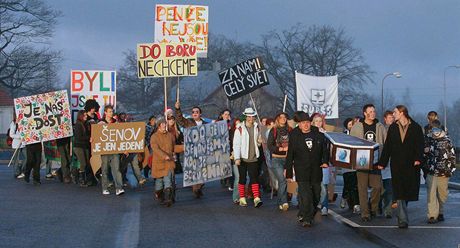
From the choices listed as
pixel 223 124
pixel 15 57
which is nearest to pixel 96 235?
pixel 223 124

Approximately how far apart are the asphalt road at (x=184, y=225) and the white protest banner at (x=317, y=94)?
5.07 meters

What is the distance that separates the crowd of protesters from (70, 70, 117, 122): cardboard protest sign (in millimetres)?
1465

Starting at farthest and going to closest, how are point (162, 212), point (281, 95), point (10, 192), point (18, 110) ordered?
1. point (281, 95)
2. point (18, 110)
3. point (10, 192)
4. point (162, 212)

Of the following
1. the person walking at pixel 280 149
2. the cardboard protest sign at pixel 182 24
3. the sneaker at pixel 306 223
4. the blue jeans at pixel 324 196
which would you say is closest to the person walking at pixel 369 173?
the blue jeans at pixel 324 196

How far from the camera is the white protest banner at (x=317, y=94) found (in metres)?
20.1

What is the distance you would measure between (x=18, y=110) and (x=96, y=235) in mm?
9312

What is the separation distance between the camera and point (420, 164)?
464 inches

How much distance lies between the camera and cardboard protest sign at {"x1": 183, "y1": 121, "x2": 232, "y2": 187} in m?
15.5

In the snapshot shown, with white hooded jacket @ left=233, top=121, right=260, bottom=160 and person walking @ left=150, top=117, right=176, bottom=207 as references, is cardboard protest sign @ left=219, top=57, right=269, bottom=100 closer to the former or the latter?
white hooded jacket @ left=233, top=121, right=260, bottom=160

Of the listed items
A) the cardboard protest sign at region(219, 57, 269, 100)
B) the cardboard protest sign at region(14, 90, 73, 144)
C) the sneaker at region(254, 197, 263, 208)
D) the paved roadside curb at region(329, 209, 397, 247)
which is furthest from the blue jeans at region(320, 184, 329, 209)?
the cardboard protest sign at region(14, 90, 73, 144)

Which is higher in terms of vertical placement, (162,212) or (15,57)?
(15,57)

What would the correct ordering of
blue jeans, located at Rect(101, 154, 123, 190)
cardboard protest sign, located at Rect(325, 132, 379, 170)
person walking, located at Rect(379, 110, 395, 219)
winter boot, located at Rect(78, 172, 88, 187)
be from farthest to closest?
winter boot, located at Rect(78, 172, 88, 187)
blue jeans, located at Rect(101, 154, 123, 190)
person walking, located at Rect(379, 110, 395, 219)
cardboard protest sign, located at Rect(325, 132, 379, 170)

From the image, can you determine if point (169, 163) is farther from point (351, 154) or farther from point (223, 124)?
point (351, 154)

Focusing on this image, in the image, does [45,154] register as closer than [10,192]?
No
